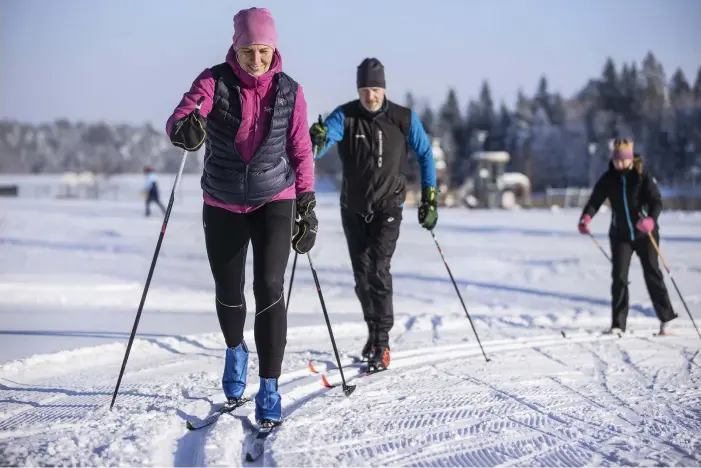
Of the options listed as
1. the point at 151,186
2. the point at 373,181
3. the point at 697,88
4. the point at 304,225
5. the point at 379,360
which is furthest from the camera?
the point at 697,88

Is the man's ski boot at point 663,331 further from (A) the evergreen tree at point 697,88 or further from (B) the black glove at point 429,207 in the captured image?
(A) the evergreen tree at point 697,88

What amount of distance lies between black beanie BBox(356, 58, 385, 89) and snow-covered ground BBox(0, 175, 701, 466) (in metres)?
1.92

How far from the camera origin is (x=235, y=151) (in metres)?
3.48

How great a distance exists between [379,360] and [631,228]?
277 cm

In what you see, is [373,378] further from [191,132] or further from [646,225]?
[646,225]

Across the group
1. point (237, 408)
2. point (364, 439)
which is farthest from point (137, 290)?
point (364, 439)

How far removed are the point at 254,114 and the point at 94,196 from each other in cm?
4238

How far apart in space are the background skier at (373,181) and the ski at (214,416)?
1289 millimetres

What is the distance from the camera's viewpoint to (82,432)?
326 centimetres

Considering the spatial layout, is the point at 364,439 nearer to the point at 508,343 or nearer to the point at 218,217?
the point at 218,217

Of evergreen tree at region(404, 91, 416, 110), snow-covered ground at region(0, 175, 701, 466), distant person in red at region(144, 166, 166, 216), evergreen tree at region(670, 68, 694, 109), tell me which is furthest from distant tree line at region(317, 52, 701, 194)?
snow-covered ground at region(0, 175, 701, 466)

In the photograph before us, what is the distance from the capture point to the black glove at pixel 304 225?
3.76 metres

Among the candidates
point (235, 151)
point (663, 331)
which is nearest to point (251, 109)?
point (235, 151)

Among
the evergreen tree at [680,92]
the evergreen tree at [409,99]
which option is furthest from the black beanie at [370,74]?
the evergreen tree at [409,99]
